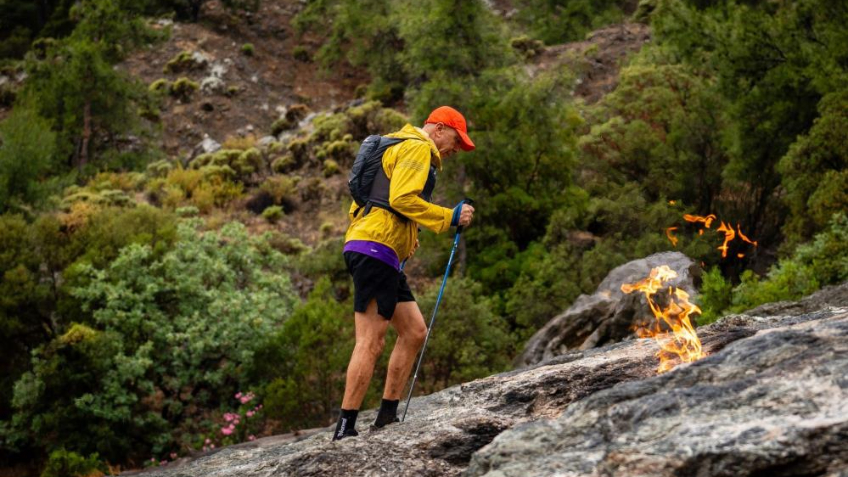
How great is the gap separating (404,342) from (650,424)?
2243 millimetres

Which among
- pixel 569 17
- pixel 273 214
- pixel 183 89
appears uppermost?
pixel 569 17

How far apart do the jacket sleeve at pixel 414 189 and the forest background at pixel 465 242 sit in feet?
18.8

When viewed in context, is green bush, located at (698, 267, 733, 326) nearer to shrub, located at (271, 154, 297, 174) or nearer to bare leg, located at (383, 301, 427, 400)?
bare leg, located at (383, 301, 427, 400)

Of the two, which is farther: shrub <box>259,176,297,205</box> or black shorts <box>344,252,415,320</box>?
shrub <box>259,176,297,205</box>

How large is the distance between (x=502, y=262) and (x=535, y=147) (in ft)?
9.33

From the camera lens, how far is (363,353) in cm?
544

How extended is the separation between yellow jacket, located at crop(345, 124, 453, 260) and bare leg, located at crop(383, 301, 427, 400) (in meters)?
0.35

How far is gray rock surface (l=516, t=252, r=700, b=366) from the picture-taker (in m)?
10.9

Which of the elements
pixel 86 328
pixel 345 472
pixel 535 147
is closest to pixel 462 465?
pixel 345 472

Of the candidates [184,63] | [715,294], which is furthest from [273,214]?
[715,294]

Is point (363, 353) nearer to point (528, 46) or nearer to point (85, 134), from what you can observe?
point (85, 134)

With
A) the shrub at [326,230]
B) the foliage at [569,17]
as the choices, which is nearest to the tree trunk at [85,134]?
the shrub at [326,230]

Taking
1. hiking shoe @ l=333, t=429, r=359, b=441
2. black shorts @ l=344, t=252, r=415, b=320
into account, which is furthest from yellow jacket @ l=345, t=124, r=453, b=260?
hiking shoe @ l=333, t=429, r=359, b=441

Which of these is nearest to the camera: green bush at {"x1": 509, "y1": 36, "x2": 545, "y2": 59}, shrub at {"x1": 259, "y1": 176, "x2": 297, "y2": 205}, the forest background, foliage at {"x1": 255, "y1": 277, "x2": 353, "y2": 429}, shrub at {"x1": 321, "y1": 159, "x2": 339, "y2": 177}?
foliage at {"x1": 255, "y1": 277, "x2": 353, "y2": 429}
